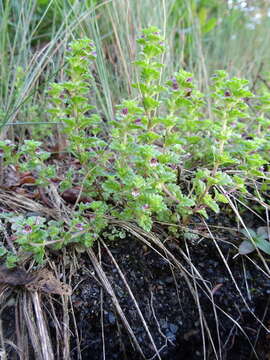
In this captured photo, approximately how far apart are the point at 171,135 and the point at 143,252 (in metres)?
0.42

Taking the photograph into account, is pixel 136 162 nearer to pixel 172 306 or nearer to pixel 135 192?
pixel 135 192

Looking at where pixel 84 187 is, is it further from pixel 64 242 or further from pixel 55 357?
pixel 55 357

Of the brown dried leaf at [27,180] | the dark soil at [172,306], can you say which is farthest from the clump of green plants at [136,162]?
the brown dried leaf at [27,180]

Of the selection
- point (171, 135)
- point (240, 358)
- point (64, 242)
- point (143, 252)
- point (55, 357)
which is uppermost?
point (171, 135)

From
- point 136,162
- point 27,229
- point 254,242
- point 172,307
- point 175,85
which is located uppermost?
point 175,85

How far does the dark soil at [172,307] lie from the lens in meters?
1.05

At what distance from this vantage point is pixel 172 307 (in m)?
1.13

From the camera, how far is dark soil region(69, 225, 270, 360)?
105cm

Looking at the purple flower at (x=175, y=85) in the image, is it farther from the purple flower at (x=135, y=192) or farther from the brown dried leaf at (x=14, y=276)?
the brown dried leaf at (x=14, y=276)

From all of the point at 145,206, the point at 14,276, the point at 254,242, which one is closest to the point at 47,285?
the point at 14,276

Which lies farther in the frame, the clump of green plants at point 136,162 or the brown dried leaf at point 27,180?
the brown dried leaf at point 27,180

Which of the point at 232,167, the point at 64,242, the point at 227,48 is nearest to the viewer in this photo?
the point at 64,242

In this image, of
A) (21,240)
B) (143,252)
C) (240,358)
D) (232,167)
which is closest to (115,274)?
(143,252)

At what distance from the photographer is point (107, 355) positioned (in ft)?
3.38
